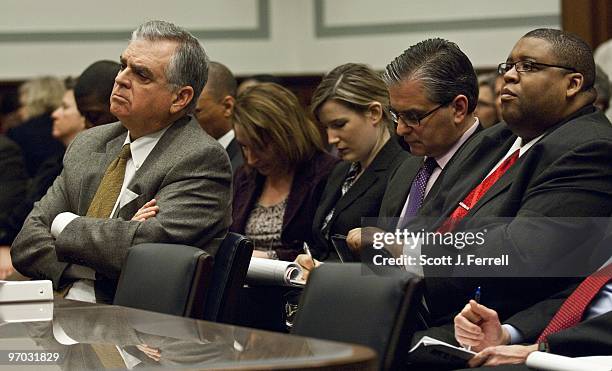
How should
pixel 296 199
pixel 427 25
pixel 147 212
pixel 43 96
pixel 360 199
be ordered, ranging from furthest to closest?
pixel 427 25 → pixel 43 96 → pixel 296 199 → pixel 360 199 → pixel 147 212

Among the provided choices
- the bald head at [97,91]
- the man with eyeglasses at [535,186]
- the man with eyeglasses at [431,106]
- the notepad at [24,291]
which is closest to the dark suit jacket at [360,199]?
the man with eyeglasses at [431,106]

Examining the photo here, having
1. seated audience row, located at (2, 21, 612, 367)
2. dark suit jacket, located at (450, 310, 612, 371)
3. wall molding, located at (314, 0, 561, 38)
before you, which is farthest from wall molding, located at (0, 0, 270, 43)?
dark suit jacket, located at (450, 310, 612, 371)

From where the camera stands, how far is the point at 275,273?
406cm

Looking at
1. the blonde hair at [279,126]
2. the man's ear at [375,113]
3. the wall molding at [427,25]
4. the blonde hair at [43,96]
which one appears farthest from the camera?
the wall molding at [427,25]

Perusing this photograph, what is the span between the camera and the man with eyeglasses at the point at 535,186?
3.15m

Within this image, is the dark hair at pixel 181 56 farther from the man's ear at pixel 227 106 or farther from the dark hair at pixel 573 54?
the man's ear at pixel 227 106

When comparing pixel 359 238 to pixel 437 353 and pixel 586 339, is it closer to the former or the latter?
pixel 437 353

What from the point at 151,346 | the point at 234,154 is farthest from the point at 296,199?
the point at 151,346

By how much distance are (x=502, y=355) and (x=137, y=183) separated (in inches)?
Result: 55.9

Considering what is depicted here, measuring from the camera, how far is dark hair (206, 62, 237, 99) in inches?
218

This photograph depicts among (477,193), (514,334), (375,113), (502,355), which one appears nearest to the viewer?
(502,355)

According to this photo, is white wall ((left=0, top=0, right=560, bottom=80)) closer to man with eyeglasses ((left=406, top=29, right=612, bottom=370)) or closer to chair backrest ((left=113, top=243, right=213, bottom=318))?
man with eyeglasses ((left=406, top=29, right=612, bottom=370))

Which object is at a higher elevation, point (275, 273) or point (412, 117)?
point (412, 117)

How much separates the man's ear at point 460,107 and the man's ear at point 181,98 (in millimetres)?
830
